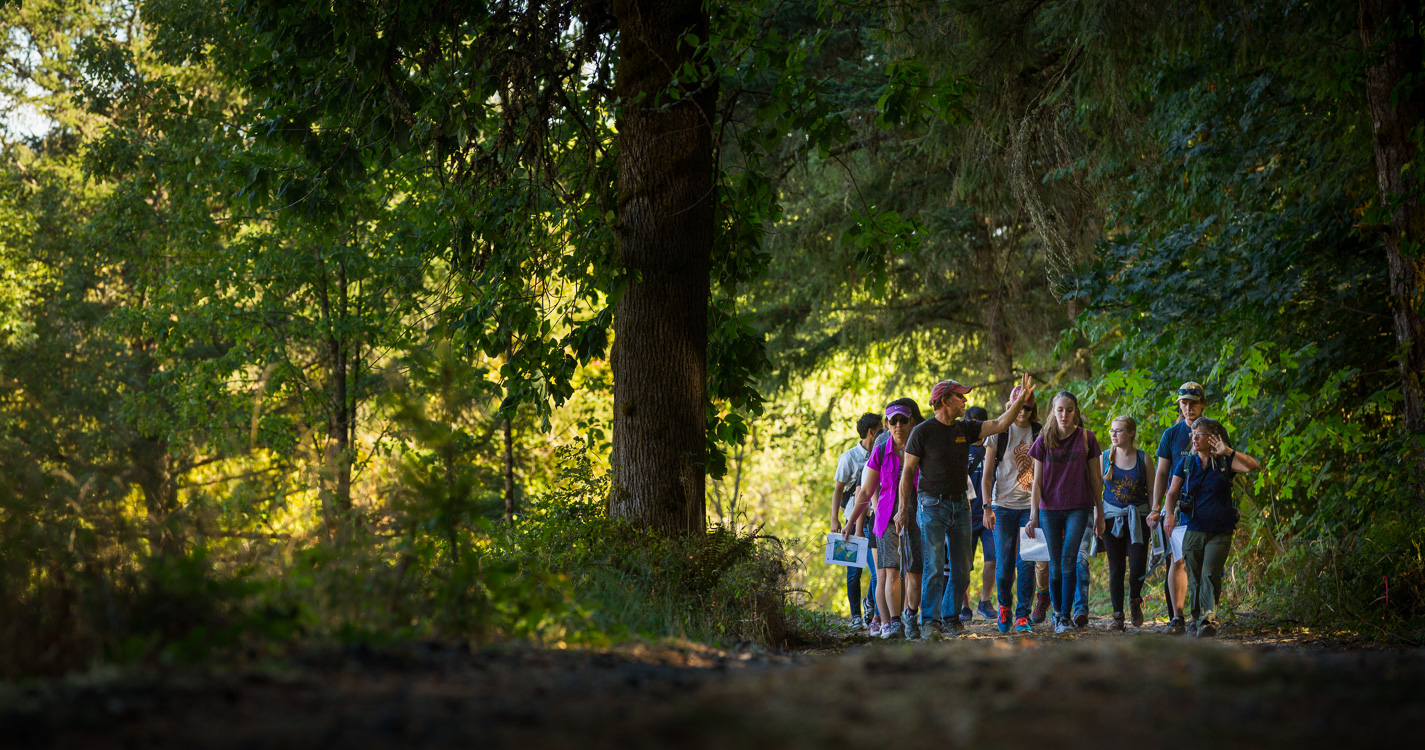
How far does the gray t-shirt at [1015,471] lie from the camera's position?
10.5 m

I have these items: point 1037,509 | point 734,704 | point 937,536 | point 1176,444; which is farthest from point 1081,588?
point 734,704

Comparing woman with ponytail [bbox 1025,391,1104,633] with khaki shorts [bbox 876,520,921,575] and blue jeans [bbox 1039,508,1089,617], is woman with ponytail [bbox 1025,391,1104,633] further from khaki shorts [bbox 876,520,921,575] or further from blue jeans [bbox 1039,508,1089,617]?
khaki shorts [bbox 876,520,921,575]

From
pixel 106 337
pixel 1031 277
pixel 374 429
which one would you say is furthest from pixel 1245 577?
pixel 106 337

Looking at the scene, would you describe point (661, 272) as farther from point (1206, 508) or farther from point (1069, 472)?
point (1206, 508)

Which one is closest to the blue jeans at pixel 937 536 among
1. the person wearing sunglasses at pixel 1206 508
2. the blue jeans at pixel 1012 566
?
the blue jeans at pixel 1012 566

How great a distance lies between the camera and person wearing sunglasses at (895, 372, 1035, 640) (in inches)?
354

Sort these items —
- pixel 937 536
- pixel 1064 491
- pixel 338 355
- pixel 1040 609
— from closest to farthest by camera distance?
pixel 937 536 < pixel 1064 491 < pixel 1040 609 < pixel 338 355

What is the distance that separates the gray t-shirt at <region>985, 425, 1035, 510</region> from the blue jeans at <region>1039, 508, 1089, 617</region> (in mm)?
478

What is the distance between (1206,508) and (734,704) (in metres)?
7.45

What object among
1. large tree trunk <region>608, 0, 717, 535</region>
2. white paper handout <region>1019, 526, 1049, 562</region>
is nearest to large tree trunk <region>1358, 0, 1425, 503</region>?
white paper handout <region>1019, 526, 1049, 562</region>

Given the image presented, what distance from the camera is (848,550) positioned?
9.65 meters

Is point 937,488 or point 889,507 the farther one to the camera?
point 889,507

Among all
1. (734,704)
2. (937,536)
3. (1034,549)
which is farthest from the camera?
(1034,549)

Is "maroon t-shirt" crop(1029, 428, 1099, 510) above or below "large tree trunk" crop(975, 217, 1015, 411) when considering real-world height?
below
